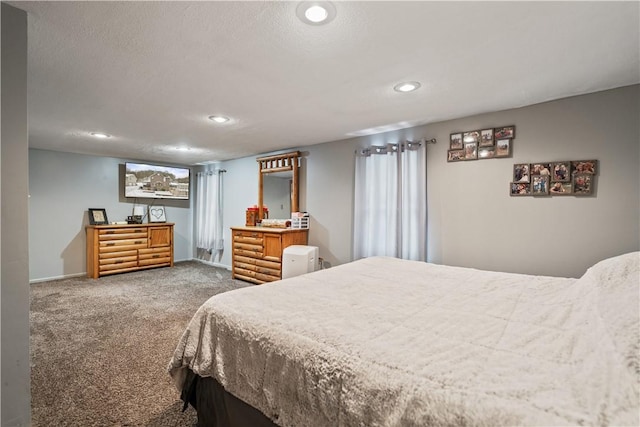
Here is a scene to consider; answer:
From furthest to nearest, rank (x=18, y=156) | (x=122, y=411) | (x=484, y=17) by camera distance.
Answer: (x=122, y=411), (x=484, y=17), (x=18, y=156)

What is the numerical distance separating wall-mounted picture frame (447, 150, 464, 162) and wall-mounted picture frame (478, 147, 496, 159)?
0.56 feet

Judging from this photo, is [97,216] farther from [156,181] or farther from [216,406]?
[216,406]

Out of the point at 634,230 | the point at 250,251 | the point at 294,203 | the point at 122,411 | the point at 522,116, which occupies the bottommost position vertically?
the point at 122,411

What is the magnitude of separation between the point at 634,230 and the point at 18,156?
402 cm

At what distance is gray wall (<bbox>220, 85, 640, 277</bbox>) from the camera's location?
7.36ft

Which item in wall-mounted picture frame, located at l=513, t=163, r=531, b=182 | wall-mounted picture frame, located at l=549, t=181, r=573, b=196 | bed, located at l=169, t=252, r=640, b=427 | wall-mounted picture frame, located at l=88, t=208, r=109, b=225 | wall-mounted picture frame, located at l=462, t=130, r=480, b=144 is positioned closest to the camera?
bed, located at l=169, t=252, r=640, b=427

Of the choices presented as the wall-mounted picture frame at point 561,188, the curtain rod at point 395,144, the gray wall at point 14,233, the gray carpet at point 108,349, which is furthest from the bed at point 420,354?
the curtain rod at point 395,144

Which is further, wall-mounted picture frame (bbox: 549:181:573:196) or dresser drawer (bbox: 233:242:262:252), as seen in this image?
dresser drawer (bbox: 233:242:262:252)

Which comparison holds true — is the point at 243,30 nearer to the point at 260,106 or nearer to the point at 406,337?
the point at 260,106

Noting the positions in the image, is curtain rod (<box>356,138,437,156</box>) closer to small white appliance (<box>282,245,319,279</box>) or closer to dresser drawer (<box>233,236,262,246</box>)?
small white appliance (<box>282,245,319,279</box>)

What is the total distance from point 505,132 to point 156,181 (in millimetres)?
6154

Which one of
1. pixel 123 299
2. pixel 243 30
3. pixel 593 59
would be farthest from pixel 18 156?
pixel 593 59

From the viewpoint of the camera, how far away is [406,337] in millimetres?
1141

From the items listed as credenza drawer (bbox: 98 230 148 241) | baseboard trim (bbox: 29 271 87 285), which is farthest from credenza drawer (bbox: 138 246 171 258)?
baseboard trim (bbox: 29 271 87 285)
